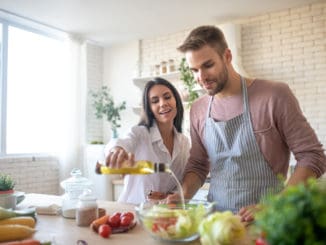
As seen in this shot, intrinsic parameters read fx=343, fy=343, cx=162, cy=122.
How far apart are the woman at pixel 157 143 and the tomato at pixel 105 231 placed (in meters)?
0.67

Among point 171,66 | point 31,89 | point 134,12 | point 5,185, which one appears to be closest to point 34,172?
point 31,89

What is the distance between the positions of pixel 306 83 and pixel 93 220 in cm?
356

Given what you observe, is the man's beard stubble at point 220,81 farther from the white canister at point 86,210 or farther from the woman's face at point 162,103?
the white canister at point 86,210

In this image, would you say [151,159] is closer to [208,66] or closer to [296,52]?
[208,66]

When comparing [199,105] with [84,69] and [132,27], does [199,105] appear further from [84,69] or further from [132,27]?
[84,69]

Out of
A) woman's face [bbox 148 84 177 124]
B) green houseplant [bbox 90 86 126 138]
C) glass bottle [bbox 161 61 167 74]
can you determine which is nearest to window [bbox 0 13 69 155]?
green houseplant [bbox 90 86 126 138]

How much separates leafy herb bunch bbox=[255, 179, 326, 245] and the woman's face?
1.45 meters

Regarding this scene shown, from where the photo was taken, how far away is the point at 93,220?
1497 millimetres

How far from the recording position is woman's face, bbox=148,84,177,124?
2.04 metres

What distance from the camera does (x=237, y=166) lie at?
1.69 metres

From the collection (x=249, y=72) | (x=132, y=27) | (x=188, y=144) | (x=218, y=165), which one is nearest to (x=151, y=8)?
(x=132, y=27)

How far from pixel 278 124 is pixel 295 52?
9.99 feet

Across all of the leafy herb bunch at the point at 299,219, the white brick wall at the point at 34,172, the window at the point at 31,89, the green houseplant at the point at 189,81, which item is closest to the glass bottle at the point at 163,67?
the green houseplant at the point at 189,81

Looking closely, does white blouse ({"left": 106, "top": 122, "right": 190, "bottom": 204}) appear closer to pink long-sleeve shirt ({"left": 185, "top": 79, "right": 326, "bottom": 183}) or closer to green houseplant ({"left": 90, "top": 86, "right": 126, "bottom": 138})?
pink long-sleeve shirt ({"left": 185, "top": 79, "right": 326, "bottom": 183})
